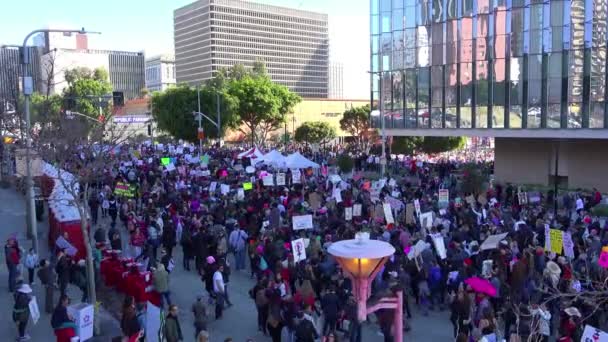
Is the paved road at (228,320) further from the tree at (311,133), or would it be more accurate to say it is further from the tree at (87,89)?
the tree at (311,133)

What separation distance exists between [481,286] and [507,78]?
2648 cm

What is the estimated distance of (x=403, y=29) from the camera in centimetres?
4181

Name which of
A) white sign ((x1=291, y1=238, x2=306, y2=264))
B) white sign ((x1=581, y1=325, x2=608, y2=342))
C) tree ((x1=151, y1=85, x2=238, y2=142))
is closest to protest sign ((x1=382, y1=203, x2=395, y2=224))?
white sign ((x1=291, y1=238, x2=306, y2=264))

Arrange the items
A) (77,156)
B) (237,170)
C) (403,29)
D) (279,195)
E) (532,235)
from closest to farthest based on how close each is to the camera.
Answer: (532,235) → (77,156) → (279,195) → (237,170) → (403,29)

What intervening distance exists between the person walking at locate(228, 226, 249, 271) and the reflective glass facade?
22.2 m

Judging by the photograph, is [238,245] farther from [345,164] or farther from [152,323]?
[345,164]

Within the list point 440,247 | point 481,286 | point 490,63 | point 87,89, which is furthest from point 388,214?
point 87,89

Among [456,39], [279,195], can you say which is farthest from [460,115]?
[279,195]

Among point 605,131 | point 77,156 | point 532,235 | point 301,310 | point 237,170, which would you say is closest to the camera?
point 301,310

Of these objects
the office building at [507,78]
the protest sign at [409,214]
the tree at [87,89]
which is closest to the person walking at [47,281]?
the protest sign at [409,214]

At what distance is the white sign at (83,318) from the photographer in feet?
35.3

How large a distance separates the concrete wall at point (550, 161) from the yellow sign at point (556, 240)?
69.7ft

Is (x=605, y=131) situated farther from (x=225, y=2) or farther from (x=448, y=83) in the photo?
(x=225, y=2)

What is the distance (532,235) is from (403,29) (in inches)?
1079
